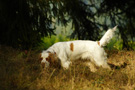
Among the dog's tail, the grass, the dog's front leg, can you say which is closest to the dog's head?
the grass

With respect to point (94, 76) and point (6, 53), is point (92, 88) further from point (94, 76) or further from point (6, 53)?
point (6, 53)

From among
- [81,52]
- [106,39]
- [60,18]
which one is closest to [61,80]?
[81,52]

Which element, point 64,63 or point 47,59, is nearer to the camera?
point 47,59

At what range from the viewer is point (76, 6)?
730 centimetres

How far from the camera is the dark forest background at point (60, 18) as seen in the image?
6582 mm

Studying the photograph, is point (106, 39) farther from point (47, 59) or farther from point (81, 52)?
point (47, 59)

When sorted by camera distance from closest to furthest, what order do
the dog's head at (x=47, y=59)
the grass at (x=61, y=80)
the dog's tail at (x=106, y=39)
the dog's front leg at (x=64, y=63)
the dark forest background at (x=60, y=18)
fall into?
the grass at (x=61, y=80), the dog's head at (x=47, y=59), the dog's front leg at (x=64, y=63), the dog's tail at (x=106, y=39), the dark forest background at (x=60, y=18)

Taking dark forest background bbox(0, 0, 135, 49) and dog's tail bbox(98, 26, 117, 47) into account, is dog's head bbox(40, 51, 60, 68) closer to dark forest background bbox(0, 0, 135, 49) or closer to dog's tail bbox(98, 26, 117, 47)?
dog's tail bbox(98, 26, 117, 47)

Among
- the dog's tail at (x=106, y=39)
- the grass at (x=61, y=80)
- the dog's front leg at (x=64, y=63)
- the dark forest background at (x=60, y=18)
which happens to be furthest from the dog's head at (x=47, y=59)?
the dark forest background at (x=60, y=18)

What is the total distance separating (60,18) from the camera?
7.27 m

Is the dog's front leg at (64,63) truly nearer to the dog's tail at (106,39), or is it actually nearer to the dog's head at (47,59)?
the dog's head at (47,59)

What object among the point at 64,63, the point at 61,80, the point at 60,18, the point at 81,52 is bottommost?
the point at 61,80

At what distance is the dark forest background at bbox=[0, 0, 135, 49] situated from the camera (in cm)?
658

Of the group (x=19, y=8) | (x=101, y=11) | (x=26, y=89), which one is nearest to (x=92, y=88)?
(x=26, y=89)
